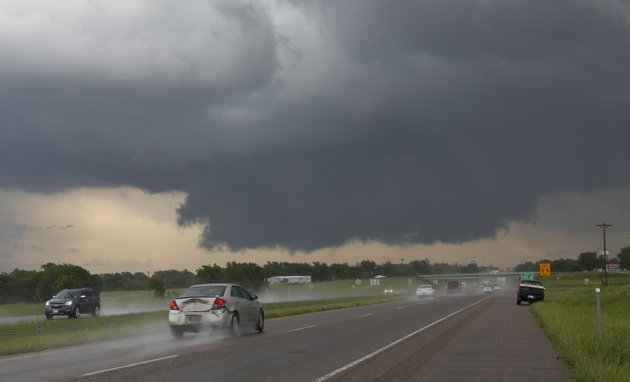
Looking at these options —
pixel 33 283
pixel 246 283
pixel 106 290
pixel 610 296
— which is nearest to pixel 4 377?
pixel 610 296

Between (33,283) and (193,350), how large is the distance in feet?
410

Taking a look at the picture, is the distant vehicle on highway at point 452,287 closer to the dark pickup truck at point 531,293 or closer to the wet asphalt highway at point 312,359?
the dark pickup truck at point 531,293

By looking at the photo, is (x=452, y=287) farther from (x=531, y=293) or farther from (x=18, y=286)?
(x=18, y=286)

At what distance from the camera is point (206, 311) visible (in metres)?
18.8

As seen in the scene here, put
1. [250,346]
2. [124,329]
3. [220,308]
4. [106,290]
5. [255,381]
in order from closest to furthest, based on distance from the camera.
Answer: [255,381], [250,346], [220,308], [124,329], [106,290]

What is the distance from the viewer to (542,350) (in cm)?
1527

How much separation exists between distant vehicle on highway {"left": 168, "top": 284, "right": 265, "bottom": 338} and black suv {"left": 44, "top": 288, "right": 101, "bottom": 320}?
64.2 feet

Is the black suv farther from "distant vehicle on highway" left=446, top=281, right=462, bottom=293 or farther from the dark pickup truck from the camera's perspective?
"distant vehicle on highway" left=446, top=281, right=462, bottom=293

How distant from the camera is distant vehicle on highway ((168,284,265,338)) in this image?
18.7m

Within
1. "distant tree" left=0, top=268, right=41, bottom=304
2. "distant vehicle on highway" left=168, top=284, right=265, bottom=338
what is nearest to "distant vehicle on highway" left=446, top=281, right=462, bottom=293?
"distant vehicle on highway" left=168, top=284, right=265, bottom=338

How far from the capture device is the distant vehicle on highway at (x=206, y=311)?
1873 cm

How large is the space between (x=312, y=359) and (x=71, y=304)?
27.3 metres

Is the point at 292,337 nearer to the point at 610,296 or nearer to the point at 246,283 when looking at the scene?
the point at 610,296

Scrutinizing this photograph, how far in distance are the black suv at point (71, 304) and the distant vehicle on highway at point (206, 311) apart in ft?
64.2
